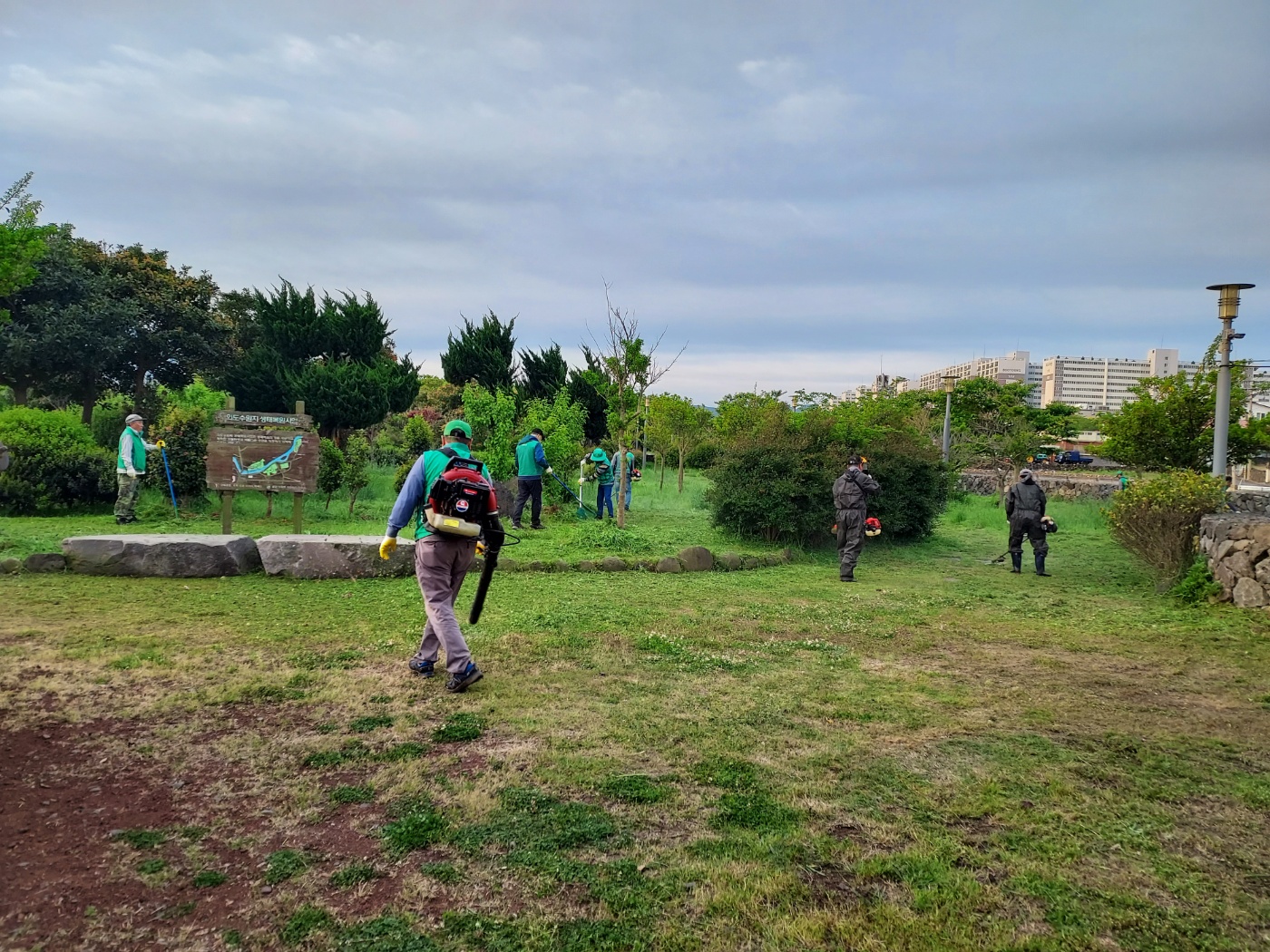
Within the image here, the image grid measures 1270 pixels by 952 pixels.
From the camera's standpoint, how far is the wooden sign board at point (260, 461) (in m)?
11.7

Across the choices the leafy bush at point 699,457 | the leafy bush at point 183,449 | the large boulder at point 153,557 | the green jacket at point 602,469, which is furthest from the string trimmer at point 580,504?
the leafy bush at point 699,457

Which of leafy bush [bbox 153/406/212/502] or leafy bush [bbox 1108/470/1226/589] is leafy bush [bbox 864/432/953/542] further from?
leafy bush [bbox 153/406/212/502]

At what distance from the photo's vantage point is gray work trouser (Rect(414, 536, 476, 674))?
528 centimetres

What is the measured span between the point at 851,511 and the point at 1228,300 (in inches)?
273

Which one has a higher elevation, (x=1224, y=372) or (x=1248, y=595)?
(x=1224, y=372)

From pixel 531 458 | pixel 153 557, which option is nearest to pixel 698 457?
pixel 531 458

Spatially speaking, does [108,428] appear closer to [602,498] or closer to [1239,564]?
[602,498]

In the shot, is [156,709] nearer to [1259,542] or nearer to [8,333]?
[1259,542]

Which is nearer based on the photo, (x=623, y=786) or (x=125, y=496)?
(x=623, y=786)

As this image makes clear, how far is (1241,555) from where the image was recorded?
8.47m

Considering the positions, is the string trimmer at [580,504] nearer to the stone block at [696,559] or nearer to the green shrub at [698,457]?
the stone block at [696,559]

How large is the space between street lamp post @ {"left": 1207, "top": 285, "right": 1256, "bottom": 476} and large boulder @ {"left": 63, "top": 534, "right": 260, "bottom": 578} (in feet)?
44.7

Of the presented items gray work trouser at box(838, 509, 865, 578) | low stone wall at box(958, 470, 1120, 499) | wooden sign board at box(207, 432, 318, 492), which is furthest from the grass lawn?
low stone wall at box(958, 470, 1120, 499)

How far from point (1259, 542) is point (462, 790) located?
870cm
